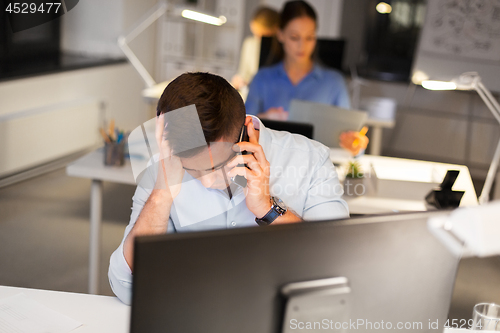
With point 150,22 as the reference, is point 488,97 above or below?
below

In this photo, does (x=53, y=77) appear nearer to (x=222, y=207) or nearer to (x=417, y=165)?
(x=417, y=165)

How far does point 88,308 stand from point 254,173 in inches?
20.0

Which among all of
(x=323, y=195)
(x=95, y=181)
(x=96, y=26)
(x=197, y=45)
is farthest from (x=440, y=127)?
(x=323, y=195)

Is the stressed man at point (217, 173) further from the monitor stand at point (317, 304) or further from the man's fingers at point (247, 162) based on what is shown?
the monitor stand at point (317, 304)

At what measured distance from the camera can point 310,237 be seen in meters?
0.69

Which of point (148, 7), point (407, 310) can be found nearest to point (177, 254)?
point (407, 310)

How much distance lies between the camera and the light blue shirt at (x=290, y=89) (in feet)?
9.36

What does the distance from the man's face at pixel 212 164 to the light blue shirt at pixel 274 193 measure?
5cm

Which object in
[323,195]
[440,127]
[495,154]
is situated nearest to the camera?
[323,195]

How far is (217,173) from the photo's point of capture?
1.16m

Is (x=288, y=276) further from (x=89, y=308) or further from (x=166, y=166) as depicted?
(x=89, y=308)

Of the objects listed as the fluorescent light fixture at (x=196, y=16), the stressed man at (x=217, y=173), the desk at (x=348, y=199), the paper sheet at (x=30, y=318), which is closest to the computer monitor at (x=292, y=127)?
the stressed man at (x=217, y=173)

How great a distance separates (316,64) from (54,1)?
1804 millimetres

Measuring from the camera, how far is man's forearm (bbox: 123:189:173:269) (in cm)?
116
